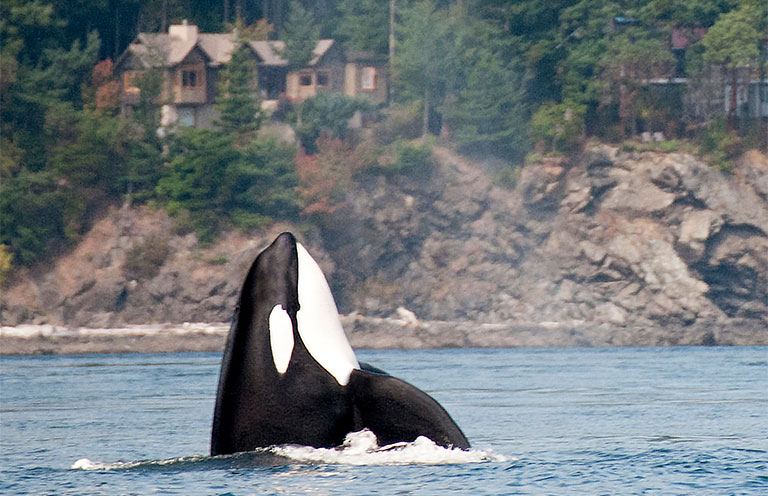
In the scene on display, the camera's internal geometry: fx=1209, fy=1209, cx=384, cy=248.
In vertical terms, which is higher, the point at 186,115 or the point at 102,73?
the point at 102,73

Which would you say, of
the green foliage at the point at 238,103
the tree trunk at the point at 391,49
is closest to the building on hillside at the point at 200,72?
the tree trunk at the point at 391,49

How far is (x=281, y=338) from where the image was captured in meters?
9.12

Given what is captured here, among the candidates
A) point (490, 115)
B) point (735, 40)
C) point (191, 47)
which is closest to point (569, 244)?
point (490, 115)

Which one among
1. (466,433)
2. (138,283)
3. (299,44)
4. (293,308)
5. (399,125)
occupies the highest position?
(299,44)

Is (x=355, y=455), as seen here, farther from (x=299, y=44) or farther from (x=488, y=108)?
(x=299, y=44)

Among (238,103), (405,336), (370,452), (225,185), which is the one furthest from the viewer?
(238,103)

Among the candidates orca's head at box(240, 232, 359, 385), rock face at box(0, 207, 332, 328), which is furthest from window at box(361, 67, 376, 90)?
orca's head at box(240, 232, 359, 385)

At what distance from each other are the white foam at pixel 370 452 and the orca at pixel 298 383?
7 cm

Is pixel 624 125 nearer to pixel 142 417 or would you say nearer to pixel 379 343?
pixel 379 343

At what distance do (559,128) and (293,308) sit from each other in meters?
73.1

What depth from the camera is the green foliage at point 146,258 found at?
71.4 m

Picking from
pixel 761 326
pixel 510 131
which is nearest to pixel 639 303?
pixel 761 326

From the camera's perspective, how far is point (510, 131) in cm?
7794

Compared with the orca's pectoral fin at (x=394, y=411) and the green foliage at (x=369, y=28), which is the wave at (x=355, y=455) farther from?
the green foliage at (x=369, y=28)
